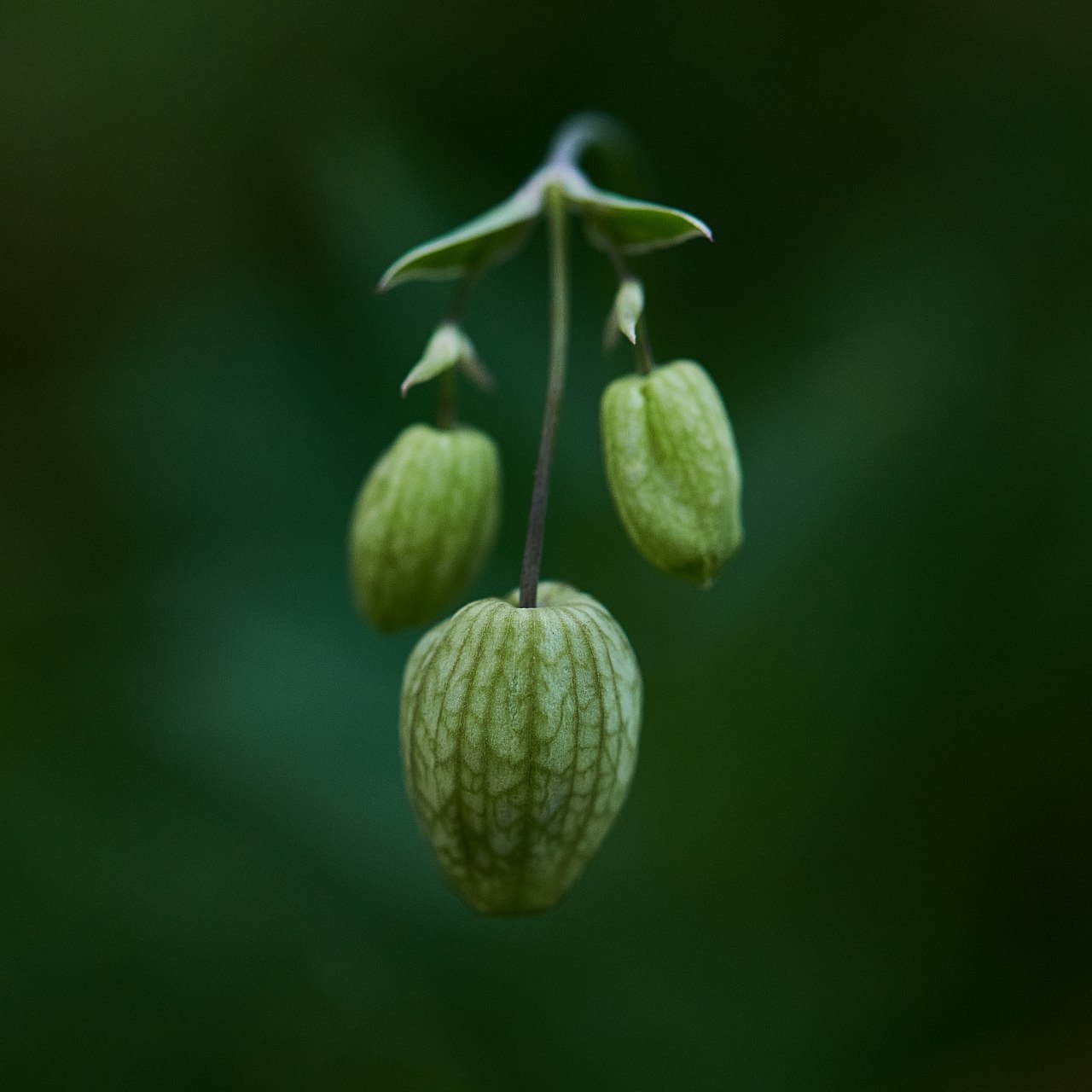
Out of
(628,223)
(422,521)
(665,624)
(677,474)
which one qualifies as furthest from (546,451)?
(665,624)

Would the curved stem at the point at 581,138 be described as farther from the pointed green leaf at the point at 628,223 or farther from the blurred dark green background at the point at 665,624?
the blurred dark green background at the point at 665,624

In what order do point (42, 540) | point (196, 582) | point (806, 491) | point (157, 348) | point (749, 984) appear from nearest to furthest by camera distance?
point (749, 984), point (806, 491), point (196, 582), point (42, 540), point (157, 348)

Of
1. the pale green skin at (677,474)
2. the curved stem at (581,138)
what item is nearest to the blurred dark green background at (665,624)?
the curved stem at (581,138)

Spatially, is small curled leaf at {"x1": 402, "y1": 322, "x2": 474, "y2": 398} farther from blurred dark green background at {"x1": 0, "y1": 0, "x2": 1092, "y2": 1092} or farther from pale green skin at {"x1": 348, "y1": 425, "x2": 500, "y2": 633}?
blurred dark green background at {"x1": 0, "y1": 0, "x2": 1092, "y2": 1092}

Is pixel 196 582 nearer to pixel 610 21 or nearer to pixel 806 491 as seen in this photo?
pixel 806 491

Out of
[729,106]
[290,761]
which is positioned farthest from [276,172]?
[290,761]

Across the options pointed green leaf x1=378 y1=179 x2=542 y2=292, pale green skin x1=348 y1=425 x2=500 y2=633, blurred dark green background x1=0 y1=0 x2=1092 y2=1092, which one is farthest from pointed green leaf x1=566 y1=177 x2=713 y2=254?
blurred dark green background x1=0 y1=0 x2=1092 y2=1092
